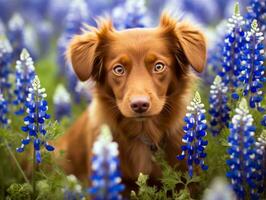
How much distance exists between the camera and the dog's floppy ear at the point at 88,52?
4.69 m

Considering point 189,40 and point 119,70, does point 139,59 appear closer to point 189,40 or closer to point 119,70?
point 119,70

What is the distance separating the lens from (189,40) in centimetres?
478

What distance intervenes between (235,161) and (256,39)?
102 centimetres

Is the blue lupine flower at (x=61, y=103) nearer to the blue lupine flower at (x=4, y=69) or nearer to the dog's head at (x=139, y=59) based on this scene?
the blue lupine flower at (x=4, y=69)

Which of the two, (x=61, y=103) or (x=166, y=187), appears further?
(x=61, y=103)

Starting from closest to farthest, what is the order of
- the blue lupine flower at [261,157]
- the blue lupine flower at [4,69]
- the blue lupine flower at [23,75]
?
the blue lupine flower at [261,157] < the blue lupine flower at [23,75] < the blue lupine flower at [4,69]

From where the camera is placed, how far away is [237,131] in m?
3.52

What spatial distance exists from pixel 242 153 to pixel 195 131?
1.57ft

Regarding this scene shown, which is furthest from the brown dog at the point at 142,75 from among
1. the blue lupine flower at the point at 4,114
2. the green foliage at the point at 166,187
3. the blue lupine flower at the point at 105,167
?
the blue lupine flower at the point at 105,167

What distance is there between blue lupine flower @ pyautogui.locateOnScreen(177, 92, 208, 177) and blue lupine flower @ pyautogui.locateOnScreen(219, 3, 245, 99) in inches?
18.9

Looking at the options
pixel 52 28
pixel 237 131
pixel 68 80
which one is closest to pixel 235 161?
pixel 237 131

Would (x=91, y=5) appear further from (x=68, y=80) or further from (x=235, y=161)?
(x=235, y=161)

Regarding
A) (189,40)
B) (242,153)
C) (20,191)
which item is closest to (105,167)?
(242,153)

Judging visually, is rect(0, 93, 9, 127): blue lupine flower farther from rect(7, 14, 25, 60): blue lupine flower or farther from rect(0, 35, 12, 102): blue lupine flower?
rect(7, 14, 25, 60): blue lupine flower
